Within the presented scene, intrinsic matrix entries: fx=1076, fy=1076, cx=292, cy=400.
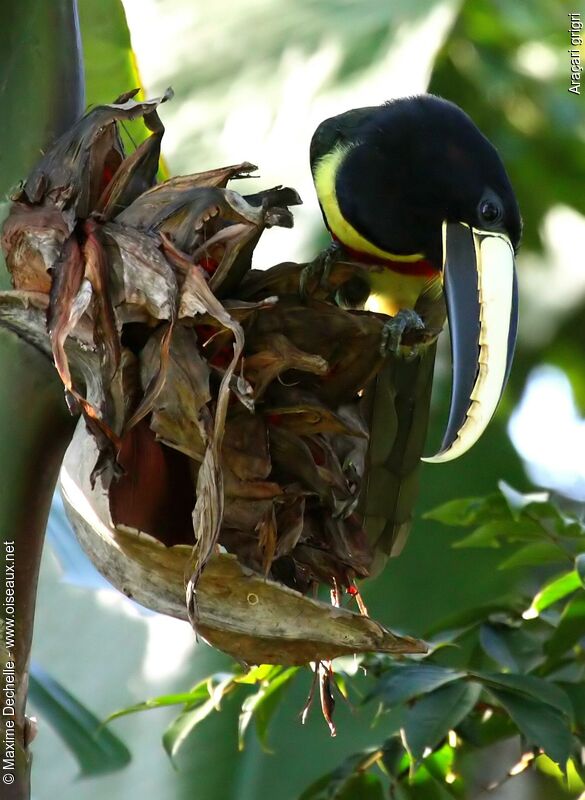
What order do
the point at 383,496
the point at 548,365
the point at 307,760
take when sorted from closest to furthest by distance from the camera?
the point at 383,496, the point at 307,760, the point at 548,365

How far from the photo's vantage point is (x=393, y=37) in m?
1.15

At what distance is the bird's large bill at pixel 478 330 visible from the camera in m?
0.72

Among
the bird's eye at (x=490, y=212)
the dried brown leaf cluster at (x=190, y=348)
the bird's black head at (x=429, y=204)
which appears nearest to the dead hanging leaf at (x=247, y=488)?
the dried brown leaf cluster at (x=190, y=348)

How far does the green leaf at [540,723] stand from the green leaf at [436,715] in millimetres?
25

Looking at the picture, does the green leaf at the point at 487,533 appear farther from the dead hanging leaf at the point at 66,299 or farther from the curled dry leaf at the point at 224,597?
the dead hanging leaf at the point at 66,299

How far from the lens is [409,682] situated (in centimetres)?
81

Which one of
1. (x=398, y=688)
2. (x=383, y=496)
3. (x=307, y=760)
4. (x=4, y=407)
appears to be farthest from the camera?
(x=307, y=760)

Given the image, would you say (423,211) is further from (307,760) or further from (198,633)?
(198,633)

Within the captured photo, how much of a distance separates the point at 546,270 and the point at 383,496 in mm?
542

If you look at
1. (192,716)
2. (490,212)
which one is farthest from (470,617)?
(490,212)

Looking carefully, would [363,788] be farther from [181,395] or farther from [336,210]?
[336,210]

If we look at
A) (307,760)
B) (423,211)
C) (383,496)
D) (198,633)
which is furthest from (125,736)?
(198,633)

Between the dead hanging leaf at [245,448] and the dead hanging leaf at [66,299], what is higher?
the dead hanging leaf at [66,299]

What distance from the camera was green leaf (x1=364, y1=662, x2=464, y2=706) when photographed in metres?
0.79
